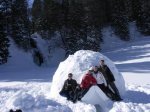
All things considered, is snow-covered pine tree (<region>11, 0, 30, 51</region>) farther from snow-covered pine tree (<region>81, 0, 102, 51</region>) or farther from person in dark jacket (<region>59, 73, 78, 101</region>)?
person in dark jacket (<region>59, 73, 78, 101</region>)

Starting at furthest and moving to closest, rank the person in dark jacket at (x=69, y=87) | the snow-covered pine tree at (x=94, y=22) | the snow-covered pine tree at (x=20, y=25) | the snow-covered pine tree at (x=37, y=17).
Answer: the snow-covered pine tree at (x=37, y=17), the snow-covered pine tree at (x=94, y=22), the snow-covered pine tree at (x=20, y=25), the person in dark jacket at (x=69, y=87)

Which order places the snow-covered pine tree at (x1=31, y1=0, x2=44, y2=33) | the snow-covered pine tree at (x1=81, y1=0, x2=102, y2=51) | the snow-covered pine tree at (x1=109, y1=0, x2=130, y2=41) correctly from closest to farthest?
1. the snow-covered pine tree at (x1=81, y1=0, x2=102, y2=51)
2. the snow-covered pine tree at (x1=31, y1=0, x2=44, y2=33)
3. the snow-covered pine tree at (x1=109, y1=0, x2=130, y2=41)

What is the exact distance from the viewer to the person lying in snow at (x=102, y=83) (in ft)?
55.3

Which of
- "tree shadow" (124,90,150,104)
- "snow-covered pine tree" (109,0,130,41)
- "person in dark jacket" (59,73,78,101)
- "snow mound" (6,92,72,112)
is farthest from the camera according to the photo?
"snow-covered pine tree" (109,0,130,41)

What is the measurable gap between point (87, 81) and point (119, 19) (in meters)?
35.9

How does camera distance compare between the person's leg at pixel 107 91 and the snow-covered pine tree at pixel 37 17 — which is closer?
the person's leg at pixel 107 91

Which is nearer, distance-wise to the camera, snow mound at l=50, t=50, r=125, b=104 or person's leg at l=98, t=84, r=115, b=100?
person's leg at l=98, t=84, r=115, b=100

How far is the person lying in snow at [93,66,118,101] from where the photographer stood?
55.3ft

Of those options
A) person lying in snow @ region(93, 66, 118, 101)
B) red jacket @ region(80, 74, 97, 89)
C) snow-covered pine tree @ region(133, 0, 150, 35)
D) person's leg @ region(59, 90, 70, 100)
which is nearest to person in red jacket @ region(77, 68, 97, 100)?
red jacket @ region(80, 74, 97, 89)

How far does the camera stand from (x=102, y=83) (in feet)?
56.5

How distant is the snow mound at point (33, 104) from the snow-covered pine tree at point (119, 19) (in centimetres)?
3662

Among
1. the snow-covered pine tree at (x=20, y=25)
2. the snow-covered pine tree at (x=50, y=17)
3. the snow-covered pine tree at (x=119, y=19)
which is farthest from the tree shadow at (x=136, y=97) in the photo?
the snow-covered pine tree at (x=119, y=19)

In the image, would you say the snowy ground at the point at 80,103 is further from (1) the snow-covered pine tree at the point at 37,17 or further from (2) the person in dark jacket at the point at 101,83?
(1) the snow-covered pine tree at the point at 37,17

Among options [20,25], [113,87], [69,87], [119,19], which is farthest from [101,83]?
[119,19]
